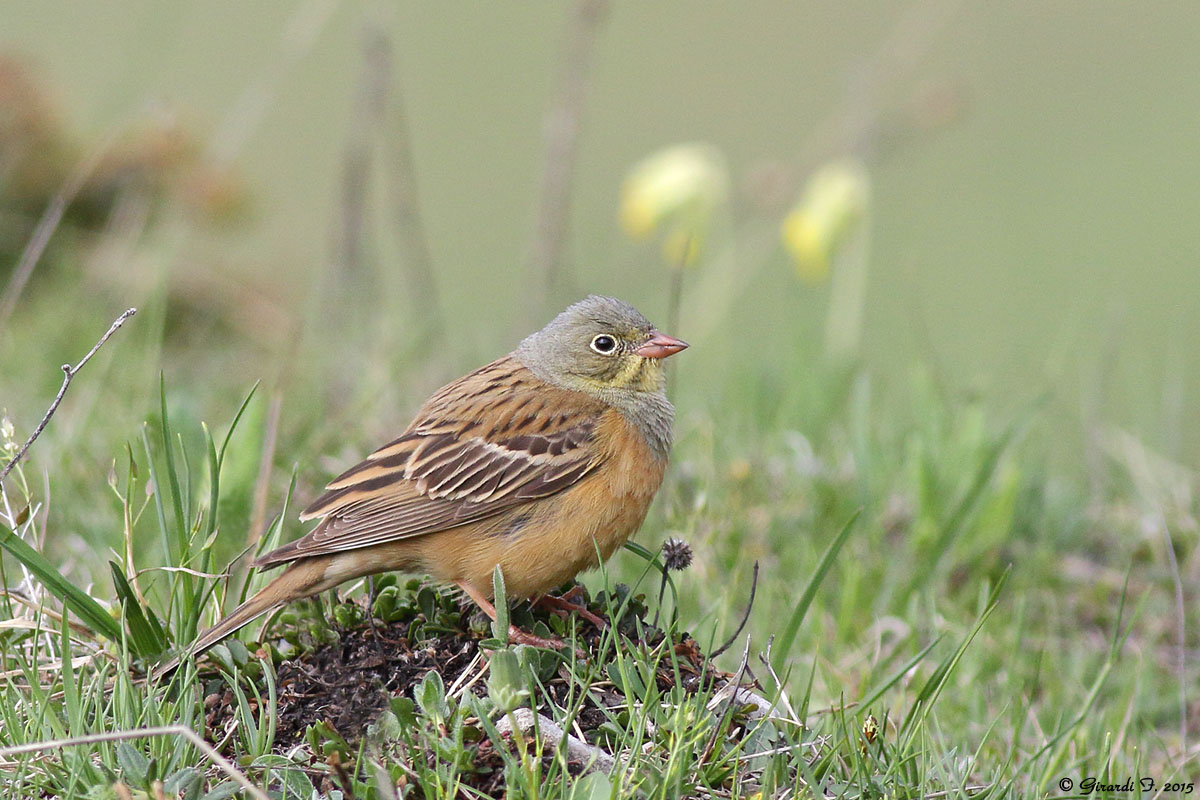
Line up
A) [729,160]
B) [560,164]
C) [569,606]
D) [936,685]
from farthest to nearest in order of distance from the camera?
[729,160] < [560,164] < [569,606] < [936,685]

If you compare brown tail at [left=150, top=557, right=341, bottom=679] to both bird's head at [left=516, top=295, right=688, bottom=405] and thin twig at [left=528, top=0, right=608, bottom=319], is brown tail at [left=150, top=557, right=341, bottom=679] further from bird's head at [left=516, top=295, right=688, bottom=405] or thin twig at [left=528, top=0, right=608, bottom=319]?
thin twig at [left=528, top=0, right=608, bottom=319]

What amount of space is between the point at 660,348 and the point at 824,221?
2700mm

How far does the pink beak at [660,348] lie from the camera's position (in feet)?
16.9

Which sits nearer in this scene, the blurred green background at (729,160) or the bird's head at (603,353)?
the bird's head at (603,353)

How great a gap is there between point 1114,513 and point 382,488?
393 centimetres

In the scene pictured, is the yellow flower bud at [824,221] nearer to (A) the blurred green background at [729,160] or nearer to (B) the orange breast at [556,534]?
(A) the blurred green background at [729,160]

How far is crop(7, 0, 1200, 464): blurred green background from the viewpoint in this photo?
819 cm

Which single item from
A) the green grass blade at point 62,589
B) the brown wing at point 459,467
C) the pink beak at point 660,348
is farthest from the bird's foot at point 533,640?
the pink beak at point 660,348

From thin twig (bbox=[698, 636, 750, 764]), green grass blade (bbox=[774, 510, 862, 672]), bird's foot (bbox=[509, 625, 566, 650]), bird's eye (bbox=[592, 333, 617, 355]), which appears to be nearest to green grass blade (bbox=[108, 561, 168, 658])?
bird's foot (bbox=[509, 625, 566, 650])

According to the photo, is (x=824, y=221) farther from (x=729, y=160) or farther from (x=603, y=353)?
(x=729, y=160)

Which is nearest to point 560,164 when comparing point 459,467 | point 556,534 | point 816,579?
point 459,467

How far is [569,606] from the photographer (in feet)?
13.6

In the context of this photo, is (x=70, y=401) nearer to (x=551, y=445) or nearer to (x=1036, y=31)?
(x=551, y=445)

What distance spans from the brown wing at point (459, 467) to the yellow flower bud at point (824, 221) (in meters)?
3.02
